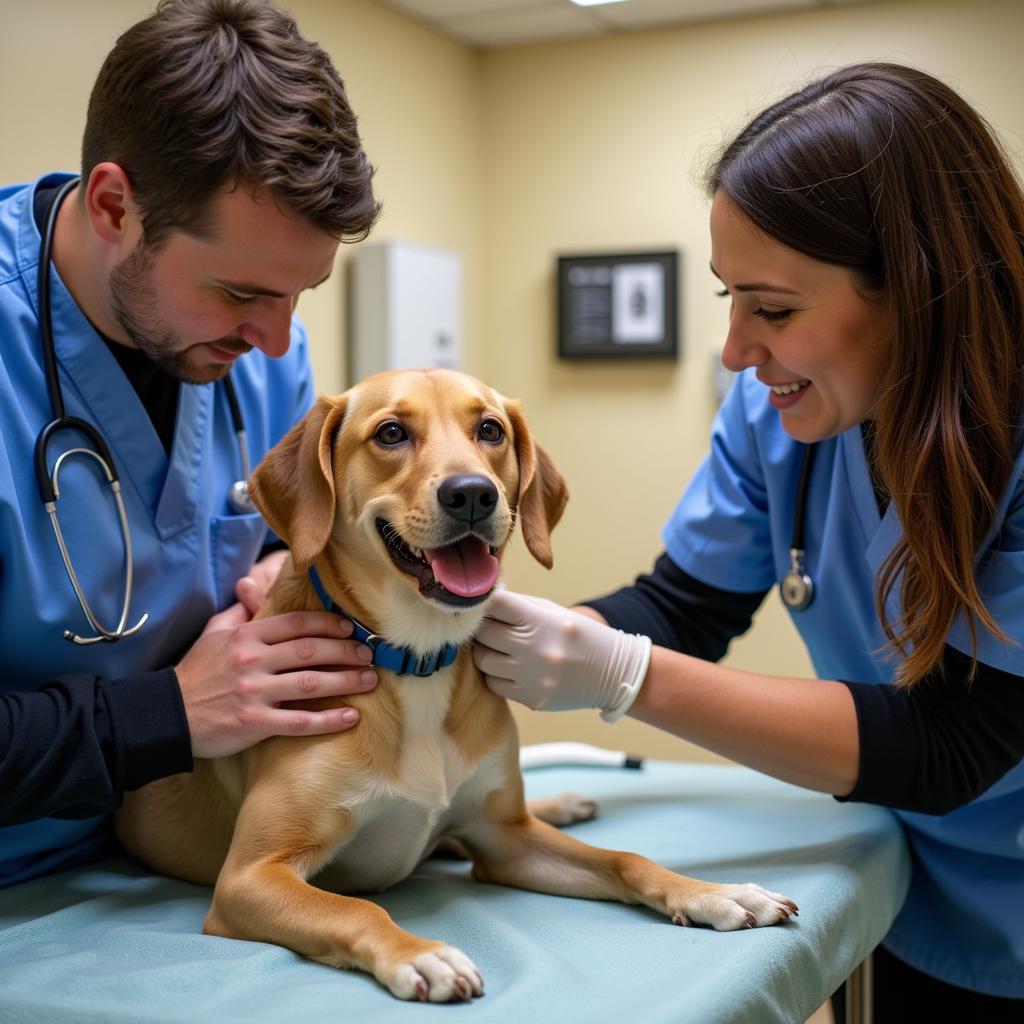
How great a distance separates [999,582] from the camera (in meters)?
1.30

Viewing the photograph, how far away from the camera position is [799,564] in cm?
155

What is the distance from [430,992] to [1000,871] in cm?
86

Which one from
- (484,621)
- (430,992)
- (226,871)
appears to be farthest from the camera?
(484,621)

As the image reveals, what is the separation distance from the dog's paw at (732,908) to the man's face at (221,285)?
81 centimetres

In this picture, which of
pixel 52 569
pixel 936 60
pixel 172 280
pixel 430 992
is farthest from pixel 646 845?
pixel 936 60

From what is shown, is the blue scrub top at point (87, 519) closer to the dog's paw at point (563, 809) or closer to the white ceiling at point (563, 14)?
the dog's paw at point (563, 809)

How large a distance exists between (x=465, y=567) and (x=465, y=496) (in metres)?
0.10

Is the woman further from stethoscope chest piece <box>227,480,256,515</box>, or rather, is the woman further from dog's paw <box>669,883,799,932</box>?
stethoscope chest piece <box>227,480,256,515</box>

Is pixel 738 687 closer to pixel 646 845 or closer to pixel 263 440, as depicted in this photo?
pixel 646 845

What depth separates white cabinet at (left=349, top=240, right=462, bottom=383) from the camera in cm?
318

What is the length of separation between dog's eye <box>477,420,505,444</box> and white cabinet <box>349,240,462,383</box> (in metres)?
1.65

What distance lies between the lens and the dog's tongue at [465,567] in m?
1.29

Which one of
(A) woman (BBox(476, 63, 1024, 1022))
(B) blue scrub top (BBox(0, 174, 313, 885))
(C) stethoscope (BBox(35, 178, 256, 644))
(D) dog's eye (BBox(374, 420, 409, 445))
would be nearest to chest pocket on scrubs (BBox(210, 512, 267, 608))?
(B) blue scrub top (BBox(0, 174, 313, 885))

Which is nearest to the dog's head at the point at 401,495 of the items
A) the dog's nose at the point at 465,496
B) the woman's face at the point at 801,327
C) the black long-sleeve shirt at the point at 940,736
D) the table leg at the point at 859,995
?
the dog's nose at the point at 465,496
